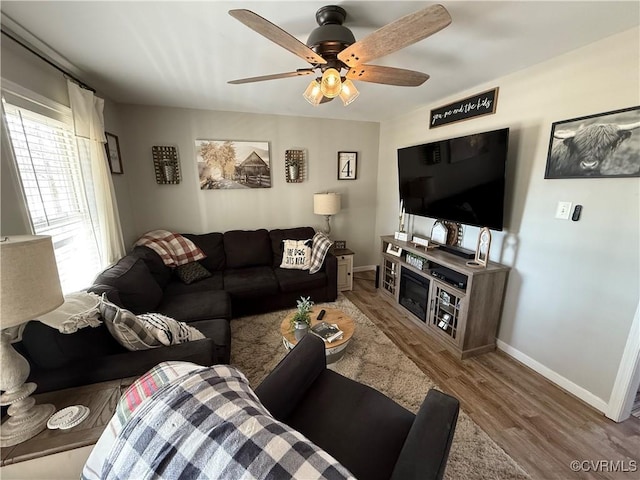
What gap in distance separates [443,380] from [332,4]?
253cm

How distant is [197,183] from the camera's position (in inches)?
132

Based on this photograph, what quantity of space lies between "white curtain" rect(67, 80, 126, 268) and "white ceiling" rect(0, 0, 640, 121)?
10.1 inches

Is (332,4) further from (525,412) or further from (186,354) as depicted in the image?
(525,412)

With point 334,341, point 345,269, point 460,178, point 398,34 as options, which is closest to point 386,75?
point 398,34

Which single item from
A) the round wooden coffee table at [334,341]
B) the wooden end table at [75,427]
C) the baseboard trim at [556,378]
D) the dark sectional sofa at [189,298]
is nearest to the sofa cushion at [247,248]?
the dark sectional sofa at [189,298]

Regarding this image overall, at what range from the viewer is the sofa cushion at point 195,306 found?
2.16m

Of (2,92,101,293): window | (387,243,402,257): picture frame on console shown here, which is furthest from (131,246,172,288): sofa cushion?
(387,243,402,257): picture frame on console

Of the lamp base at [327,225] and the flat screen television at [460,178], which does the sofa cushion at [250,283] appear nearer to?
the lamp base at [327,225]

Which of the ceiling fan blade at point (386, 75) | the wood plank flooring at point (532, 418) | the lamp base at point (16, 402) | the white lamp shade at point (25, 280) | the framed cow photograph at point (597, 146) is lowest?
the wood plank flooring at point (532, 418)

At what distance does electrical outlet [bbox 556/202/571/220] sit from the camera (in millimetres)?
1869

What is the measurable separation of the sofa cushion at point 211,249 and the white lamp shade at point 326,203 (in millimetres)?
1331

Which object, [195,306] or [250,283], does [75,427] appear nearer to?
[195,306]

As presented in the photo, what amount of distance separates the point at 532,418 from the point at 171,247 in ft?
11.4

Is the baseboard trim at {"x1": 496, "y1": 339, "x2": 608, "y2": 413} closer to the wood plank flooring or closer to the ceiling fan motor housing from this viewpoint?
the wood plank flooring
